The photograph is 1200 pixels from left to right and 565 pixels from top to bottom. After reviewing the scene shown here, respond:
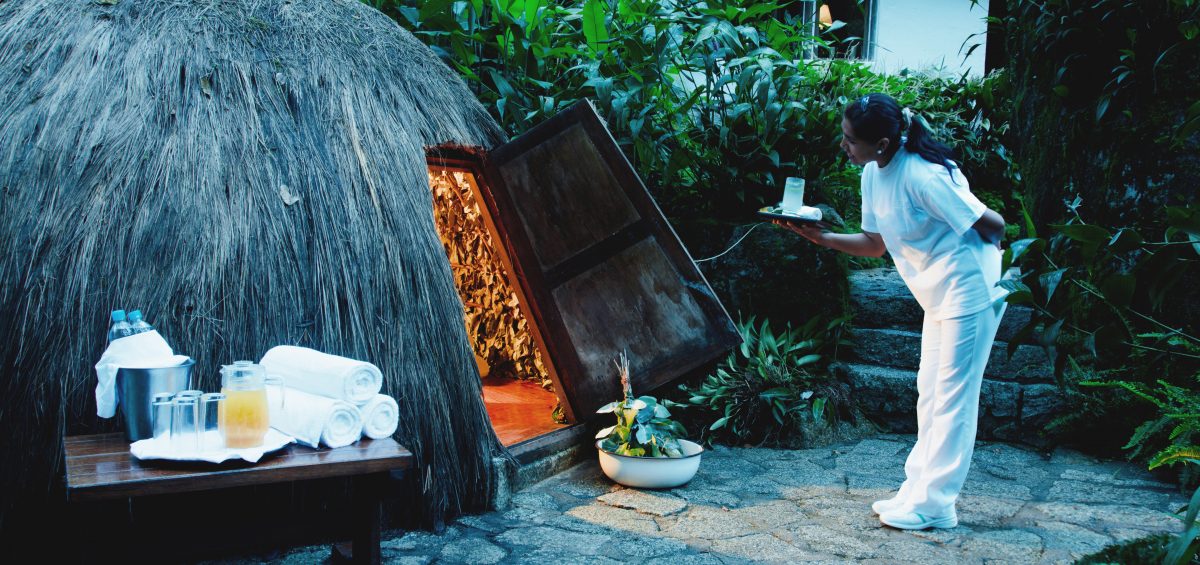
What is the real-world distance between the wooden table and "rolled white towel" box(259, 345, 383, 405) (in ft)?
Result: 0.52

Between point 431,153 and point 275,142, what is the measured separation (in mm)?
828

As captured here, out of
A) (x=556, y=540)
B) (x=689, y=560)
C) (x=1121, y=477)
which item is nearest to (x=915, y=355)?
(x=1121, y=477)

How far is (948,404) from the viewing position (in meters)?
3.40

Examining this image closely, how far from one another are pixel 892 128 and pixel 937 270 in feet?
1.90

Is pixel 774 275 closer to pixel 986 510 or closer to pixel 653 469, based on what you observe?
pixel 653 469

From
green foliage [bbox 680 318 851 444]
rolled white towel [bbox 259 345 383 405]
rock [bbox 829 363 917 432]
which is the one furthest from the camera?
rock [bbox 829 363 917 432]

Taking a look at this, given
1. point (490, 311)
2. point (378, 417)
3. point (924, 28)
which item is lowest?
point (378, 417)

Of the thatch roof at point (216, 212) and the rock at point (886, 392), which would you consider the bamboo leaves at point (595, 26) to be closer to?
the thatch roof at point (216, 212)

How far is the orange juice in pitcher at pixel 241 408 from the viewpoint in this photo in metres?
2.38

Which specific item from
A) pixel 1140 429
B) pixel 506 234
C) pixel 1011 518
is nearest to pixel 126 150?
pixel 506 234

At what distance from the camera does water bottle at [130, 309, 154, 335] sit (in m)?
2.80

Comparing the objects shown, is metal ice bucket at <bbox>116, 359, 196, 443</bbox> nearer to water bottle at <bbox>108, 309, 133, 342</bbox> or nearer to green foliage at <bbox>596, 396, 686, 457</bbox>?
water bottle at <bbox>108, 309, 133, 342</bbox>

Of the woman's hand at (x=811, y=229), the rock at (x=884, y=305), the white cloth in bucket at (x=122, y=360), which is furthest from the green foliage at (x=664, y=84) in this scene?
the white cloth in bucket at (x=122, y=360)

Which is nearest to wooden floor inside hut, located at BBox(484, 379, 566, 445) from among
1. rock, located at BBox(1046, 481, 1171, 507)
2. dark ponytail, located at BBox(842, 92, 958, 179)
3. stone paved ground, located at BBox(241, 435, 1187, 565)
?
stone paved ground, located at BBox(241, 435, 1187, 565)
